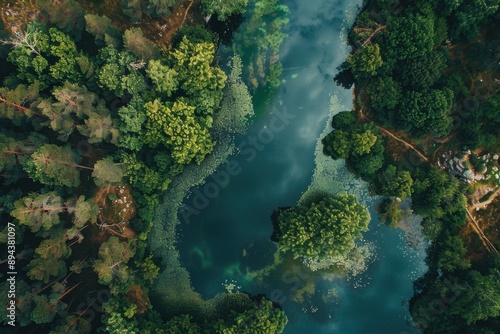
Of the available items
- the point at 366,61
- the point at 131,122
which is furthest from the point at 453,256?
the point at 131,122

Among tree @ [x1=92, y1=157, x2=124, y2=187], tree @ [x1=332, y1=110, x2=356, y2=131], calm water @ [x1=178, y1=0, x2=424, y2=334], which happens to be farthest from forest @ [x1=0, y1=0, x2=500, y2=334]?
calm water @ [x1=178, y1=0, x2=424, y2=334]

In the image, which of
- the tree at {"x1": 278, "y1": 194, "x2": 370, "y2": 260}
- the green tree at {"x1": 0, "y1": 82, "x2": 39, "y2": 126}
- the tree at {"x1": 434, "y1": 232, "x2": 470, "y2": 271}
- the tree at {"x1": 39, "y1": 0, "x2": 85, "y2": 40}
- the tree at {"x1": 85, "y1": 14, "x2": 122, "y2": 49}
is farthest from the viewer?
the tree at {"x1": 434, "y1": 232, "x2": 470, "y2": 271}

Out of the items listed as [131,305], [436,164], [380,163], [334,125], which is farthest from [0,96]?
[436,164]

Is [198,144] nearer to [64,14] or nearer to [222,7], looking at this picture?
[222,7]

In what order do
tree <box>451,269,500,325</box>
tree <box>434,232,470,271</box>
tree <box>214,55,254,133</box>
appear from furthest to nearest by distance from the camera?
tree <box>214,55,254,133</box> → tree <box>434,232,470,271</box> → tree <box>451,269,500,325</box>

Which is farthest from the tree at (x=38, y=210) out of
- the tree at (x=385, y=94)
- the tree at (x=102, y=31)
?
the tree at (x=385, y=94)

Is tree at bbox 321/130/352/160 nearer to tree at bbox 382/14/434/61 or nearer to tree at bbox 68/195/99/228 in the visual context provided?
tree at bbox 382/14/434/61

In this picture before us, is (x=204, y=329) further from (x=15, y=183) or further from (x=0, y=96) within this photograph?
(x=0, y=96)
